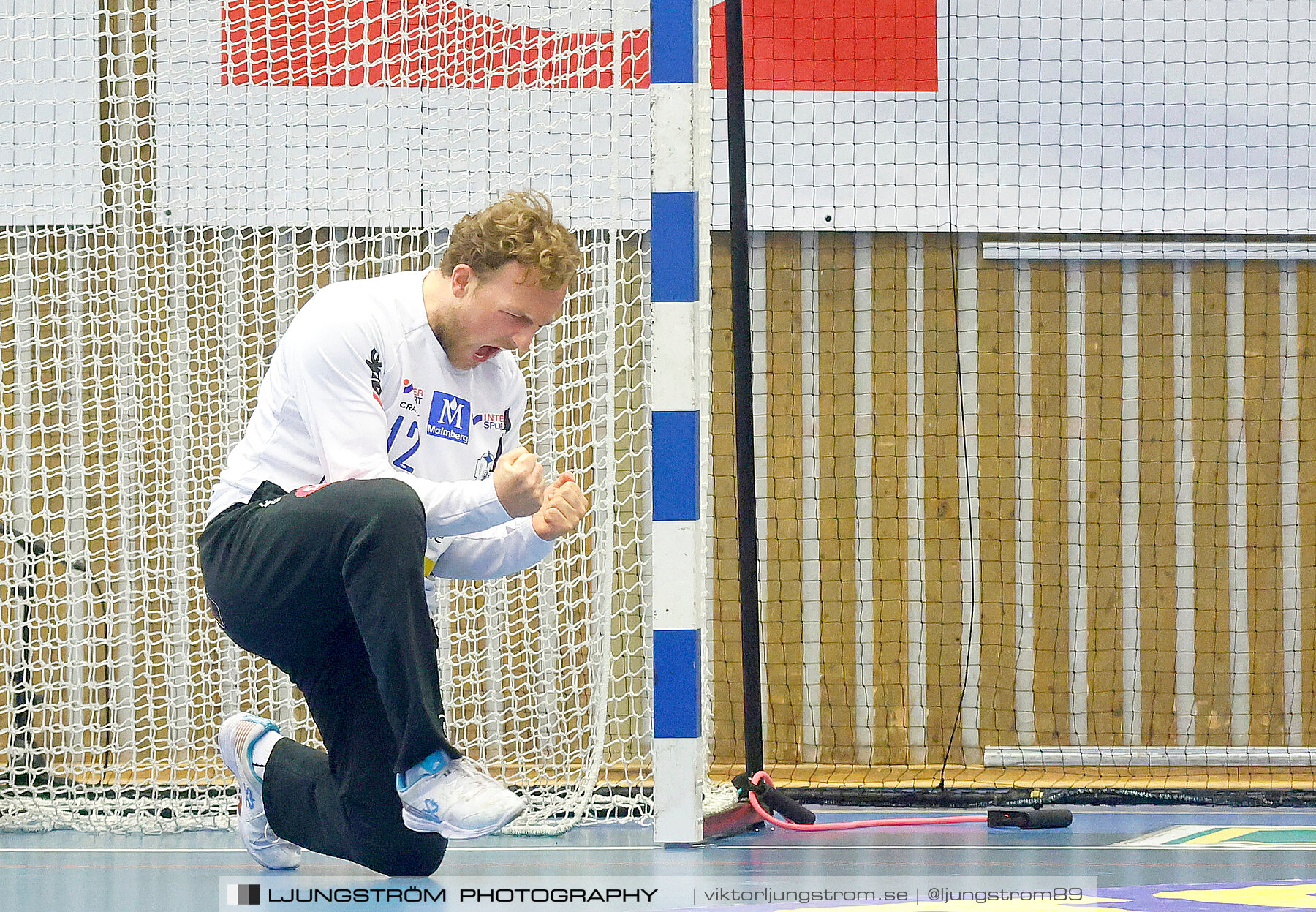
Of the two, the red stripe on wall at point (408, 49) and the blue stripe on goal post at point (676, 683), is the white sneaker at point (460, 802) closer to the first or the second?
the blue stripe on goal post at point (676, 683)

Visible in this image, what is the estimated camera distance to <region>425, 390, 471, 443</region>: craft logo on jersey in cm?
227

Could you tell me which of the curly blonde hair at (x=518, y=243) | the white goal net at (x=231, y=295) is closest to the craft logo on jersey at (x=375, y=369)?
the curly blonde hair at (x=518, y=243)

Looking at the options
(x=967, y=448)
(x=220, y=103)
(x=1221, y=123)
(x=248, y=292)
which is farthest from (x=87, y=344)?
(x=1221, y=123)

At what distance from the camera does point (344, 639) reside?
222cm

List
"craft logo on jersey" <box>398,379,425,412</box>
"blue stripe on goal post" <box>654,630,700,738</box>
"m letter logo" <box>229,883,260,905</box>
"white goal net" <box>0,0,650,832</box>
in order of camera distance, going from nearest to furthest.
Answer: "craft logo on jersey" <box>398,379,425,412</box> → "m letter logo" <box>229,883,260,905</box> → "blue stripe on goal post" <box>654,630,700,738</box> → "white goal net" <box>0,0,650,832</box>

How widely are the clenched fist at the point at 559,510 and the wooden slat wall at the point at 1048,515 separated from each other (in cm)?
212

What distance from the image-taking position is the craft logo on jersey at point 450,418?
227 centimetres

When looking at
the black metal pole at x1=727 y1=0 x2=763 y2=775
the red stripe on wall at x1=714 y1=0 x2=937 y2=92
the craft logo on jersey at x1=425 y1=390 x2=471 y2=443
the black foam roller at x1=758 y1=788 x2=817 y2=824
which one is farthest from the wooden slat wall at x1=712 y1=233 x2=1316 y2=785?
the craft logo on jersey at x1=425 y1=390 x2=471 y2=443

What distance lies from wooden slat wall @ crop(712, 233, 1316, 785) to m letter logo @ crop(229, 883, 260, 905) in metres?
2.01

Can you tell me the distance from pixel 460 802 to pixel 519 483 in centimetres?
51

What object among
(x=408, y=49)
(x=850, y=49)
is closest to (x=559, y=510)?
(x=408, y=49)

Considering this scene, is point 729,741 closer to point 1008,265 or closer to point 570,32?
point 1008,265

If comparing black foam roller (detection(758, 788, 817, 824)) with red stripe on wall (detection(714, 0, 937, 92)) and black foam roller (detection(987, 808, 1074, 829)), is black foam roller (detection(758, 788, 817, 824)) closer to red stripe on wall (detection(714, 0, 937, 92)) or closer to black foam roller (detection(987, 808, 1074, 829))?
black foam roller (detection(987, 808, 1074, 829))

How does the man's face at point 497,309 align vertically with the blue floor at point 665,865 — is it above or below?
above
